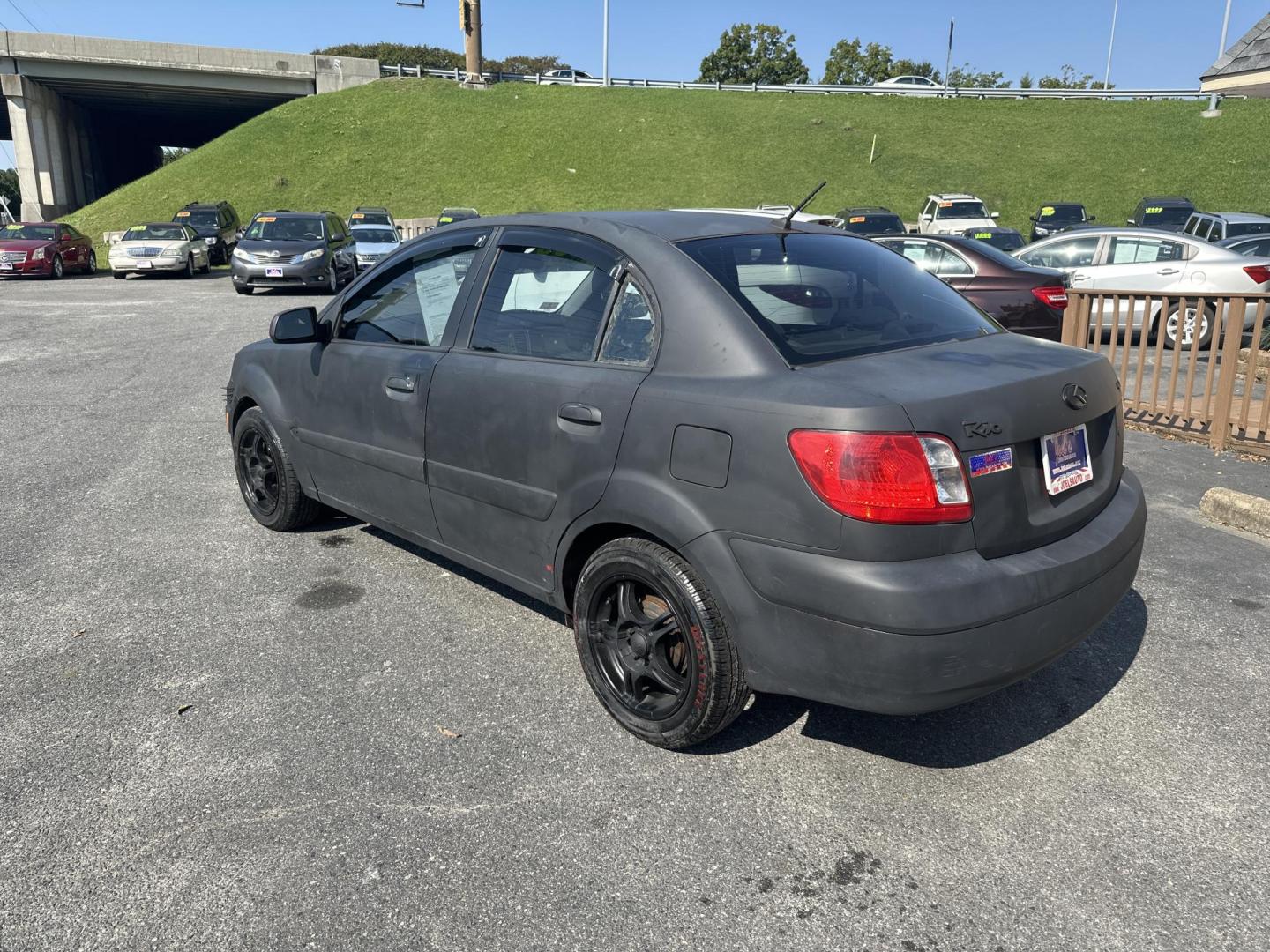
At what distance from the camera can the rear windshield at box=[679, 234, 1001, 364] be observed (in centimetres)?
312

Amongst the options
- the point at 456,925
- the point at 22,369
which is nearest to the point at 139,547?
the point at 456,925

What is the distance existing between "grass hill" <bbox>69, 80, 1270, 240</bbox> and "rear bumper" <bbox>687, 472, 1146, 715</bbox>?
39.2 metres

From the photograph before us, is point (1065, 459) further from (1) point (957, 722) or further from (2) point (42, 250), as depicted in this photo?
(2) point (42, 250)

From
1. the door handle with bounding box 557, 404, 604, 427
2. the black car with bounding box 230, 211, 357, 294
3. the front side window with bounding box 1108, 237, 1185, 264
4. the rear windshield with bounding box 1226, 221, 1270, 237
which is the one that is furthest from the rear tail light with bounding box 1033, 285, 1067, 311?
the black car with bounding box 230, 211, 357, 294

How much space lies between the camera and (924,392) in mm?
2709

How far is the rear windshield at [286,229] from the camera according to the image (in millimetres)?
20812

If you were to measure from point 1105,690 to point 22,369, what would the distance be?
440 inches

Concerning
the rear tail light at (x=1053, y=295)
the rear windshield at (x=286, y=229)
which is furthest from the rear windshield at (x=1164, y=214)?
the rear windshield at (x=286, y=229)

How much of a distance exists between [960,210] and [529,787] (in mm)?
29286

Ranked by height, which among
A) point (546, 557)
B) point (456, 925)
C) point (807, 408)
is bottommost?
point (456, 925)

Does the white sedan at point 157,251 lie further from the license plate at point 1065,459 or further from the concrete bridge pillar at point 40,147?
the concrete bridge pillar at point 40,147

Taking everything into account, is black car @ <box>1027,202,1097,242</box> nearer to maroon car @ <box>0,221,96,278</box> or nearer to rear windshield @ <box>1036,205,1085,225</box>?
rear windshield @ <box>1036,205,1085,225</box>

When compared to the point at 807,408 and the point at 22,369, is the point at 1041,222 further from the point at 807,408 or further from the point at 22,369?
the point at 807,408

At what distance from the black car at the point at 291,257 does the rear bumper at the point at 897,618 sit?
60.9 feet
